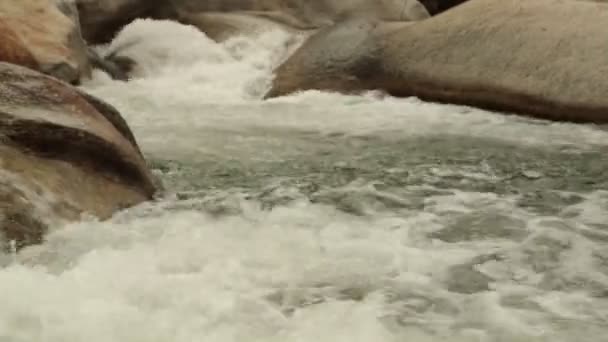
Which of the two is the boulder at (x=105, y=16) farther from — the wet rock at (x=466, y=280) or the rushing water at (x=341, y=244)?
the wet rock at (x=466, y=280)

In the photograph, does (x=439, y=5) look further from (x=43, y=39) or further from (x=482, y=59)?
(x=43, y=39)

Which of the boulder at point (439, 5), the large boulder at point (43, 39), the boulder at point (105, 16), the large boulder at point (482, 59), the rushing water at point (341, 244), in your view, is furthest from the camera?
the boulder at point (439, 5)

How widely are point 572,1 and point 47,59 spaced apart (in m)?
4.74

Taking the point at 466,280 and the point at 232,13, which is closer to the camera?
the point at 466,280

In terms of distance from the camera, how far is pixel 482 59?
7258 mm

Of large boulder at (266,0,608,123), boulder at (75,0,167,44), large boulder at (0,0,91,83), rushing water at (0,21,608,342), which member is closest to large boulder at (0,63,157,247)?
rushing water at (0,21,608,342)

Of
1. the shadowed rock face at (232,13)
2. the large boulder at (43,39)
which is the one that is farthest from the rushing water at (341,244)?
the shadowed rock face at (232,13)

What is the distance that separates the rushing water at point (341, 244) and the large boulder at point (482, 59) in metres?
0.50

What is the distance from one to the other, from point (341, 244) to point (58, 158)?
145cm

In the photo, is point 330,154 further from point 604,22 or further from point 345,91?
point 604,22

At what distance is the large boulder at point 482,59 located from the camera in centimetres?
668

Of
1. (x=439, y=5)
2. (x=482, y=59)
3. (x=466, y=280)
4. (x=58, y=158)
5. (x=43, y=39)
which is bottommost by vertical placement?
(x=466, y=280)

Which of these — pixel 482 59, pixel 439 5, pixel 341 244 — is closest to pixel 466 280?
pixel 341 244

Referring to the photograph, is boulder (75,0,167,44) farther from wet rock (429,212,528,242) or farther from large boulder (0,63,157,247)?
wet rock (429,212,528,242)
